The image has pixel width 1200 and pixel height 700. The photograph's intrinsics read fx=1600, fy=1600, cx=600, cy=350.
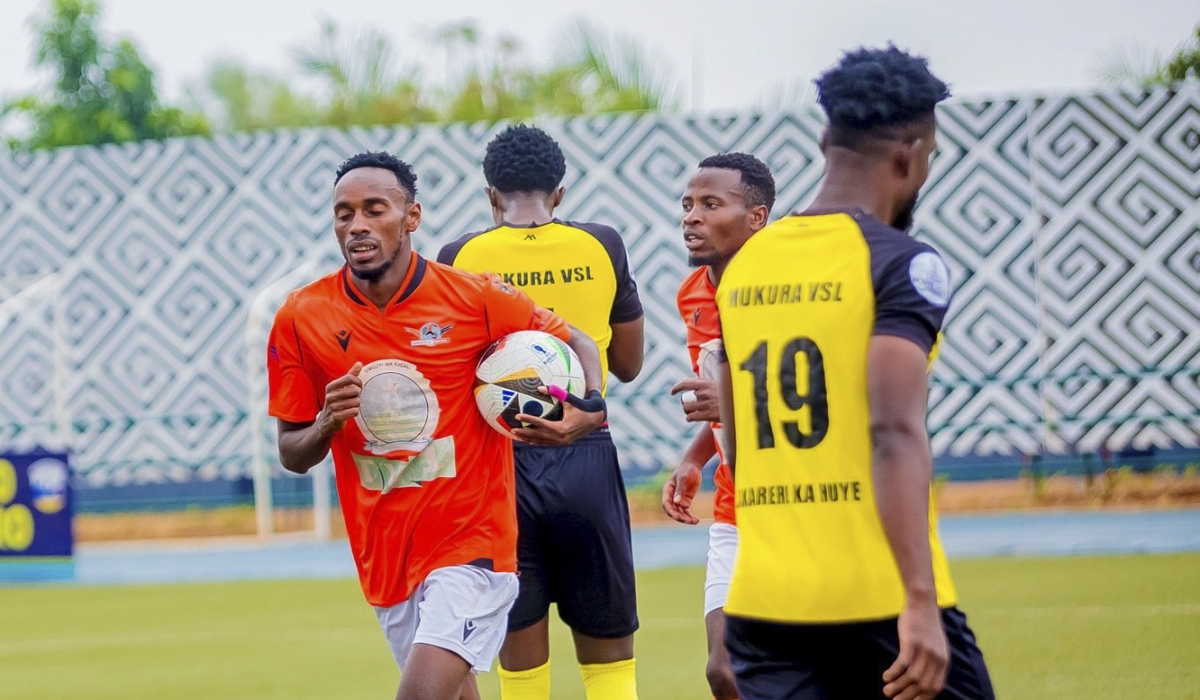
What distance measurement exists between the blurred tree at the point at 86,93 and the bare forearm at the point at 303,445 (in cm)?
2553

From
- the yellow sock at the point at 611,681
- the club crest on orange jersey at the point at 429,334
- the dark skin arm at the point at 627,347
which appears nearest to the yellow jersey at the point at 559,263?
the dark skin arm at the point at 627,347

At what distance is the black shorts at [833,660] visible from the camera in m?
3.19

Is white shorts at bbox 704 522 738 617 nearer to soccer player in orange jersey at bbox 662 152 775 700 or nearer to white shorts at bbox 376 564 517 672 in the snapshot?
soccer player in orange jersey at bbox 662 152 775 700

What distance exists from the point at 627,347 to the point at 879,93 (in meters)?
3.23

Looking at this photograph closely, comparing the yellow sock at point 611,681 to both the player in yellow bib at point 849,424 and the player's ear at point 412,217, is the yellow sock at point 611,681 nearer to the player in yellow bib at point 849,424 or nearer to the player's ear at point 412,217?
the player's ear at point 412,217

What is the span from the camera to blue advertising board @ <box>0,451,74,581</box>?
15.3m

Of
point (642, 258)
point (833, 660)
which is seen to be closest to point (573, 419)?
point (833, 660)

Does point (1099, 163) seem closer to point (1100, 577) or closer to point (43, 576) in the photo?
point (1100, 577)

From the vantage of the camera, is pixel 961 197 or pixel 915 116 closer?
pixel 915 116

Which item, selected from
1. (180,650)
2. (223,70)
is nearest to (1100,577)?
(180,650)

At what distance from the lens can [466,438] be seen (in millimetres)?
5215

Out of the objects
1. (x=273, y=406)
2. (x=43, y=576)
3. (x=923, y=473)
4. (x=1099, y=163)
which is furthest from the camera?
(x=1099, y=163)

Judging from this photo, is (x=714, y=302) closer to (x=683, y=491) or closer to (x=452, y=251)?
(x=683, y=491)

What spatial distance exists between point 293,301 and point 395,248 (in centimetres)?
39
